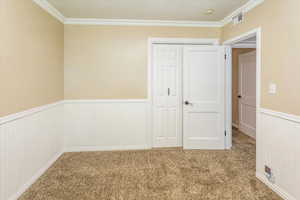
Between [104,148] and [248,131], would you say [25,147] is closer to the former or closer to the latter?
[104,148]

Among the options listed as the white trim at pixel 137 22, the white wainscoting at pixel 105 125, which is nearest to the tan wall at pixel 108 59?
the white trim at pixel 137 22

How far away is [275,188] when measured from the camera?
96.7 inches

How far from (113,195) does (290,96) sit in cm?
237

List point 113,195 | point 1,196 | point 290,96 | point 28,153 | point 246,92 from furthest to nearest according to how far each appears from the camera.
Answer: point 246,92 < point 28,153 < point 113,195 < point 290,96 < point 1,196

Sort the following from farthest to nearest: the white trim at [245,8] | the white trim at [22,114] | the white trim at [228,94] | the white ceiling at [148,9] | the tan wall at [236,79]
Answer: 1. the tan wall at [236,79]
2. the white trim at [228,94]
3. the white ceiling at [148,9]
4. the white trim at [245,8]
5. the white trim at [22,114]

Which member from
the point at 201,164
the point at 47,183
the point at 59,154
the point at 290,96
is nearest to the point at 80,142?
the point at 59,154

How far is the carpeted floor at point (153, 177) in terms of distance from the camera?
93.9 inches

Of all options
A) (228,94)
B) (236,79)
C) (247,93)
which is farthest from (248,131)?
(228,94)

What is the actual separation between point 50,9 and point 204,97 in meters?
3.18

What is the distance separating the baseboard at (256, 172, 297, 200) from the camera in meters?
2.27

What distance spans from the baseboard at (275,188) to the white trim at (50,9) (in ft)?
13.1

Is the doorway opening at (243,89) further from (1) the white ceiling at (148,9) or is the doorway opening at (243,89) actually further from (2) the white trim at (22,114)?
(2) the white trim at (22,114)

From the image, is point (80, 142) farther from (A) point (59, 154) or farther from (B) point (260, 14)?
(B) point (260, 14)

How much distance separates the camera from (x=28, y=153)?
257 centimetres
